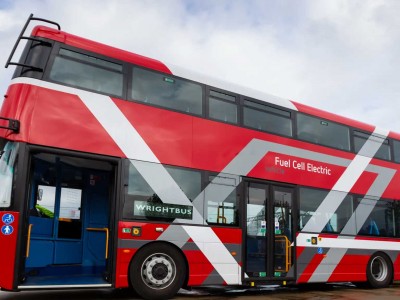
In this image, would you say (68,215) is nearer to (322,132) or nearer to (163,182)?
(163,182)

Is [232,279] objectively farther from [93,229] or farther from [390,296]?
[390,296]


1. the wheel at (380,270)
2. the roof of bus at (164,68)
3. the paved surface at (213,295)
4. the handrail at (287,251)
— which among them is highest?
the roof of bus at (164,68)

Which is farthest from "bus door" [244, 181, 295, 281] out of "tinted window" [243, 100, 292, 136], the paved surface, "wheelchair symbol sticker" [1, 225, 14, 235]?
"wheelchair symbol sticker" [1, 225, 14, 235]

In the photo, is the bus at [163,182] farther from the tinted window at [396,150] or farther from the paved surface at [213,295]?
the tinted window at [396,150]

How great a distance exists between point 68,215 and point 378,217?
8103 mm

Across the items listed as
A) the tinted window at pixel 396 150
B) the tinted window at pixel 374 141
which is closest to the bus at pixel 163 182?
the tinted window at pixel 374 141

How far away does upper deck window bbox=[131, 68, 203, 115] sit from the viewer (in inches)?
342

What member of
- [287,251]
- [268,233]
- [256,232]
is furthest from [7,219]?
[287,251]

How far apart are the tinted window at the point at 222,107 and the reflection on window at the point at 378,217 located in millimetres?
4510

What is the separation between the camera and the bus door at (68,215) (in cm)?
901

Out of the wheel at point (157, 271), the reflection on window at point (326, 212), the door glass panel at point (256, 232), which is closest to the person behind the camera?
the wheel at point (157, 271)

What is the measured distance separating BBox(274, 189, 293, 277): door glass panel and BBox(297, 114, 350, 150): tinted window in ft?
5.26

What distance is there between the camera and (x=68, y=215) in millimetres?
9492

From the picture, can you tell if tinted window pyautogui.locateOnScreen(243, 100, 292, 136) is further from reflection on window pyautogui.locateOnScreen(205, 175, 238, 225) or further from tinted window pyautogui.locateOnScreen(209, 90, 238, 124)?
reflection on window pyautogui.locateOnScreen(205, 175, 238, 225)
